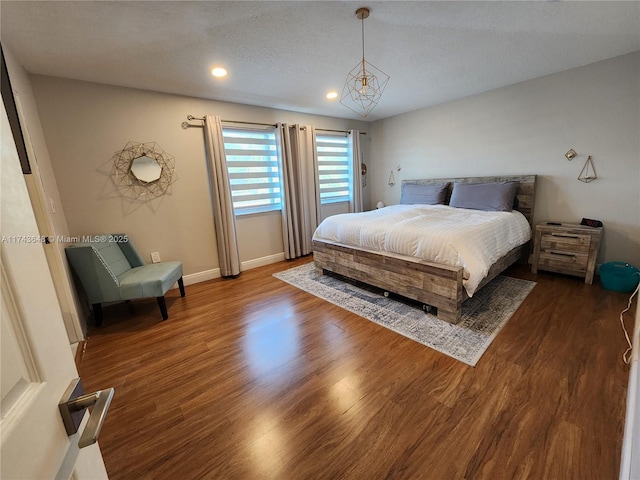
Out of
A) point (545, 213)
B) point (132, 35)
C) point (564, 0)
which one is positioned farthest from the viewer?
point (545, 213)

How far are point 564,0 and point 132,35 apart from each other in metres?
3.02

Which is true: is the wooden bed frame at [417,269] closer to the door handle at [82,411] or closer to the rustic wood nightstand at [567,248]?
the rustic wood nightstand at [567,248]

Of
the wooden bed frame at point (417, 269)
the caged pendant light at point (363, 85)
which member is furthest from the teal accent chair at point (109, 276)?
the caged pendant light at point (363, 85)

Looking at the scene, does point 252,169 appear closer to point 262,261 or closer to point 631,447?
point 262,261

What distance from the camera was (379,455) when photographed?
1250mm

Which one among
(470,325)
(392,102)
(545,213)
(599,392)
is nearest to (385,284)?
(470,325)

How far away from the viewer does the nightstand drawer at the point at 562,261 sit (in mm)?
2857

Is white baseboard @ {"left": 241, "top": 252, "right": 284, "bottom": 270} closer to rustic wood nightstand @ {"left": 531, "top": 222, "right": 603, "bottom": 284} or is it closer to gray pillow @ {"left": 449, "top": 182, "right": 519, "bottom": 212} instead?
gray pillow @ {"left": 449, "top": 182, "right": 519, "bottom": 212}

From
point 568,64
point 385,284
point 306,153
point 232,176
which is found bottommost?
point 385,284

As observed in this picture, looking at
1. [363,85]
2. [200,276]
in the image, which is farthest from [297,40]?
[200,276]

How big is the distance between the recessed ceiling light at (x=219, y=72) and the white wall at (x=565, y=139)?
320 centimetres

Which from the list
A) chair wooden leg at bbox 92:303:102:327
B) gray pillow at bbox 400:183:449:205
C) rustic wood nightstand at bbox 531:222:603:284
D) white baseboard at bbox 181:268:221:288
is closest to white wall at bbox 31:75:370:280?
white baseboard at bbox 181:268:221:288

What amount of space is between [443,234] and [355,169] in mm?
2953

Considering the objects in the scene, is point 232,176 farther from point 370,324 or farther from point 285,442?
point 285,442
